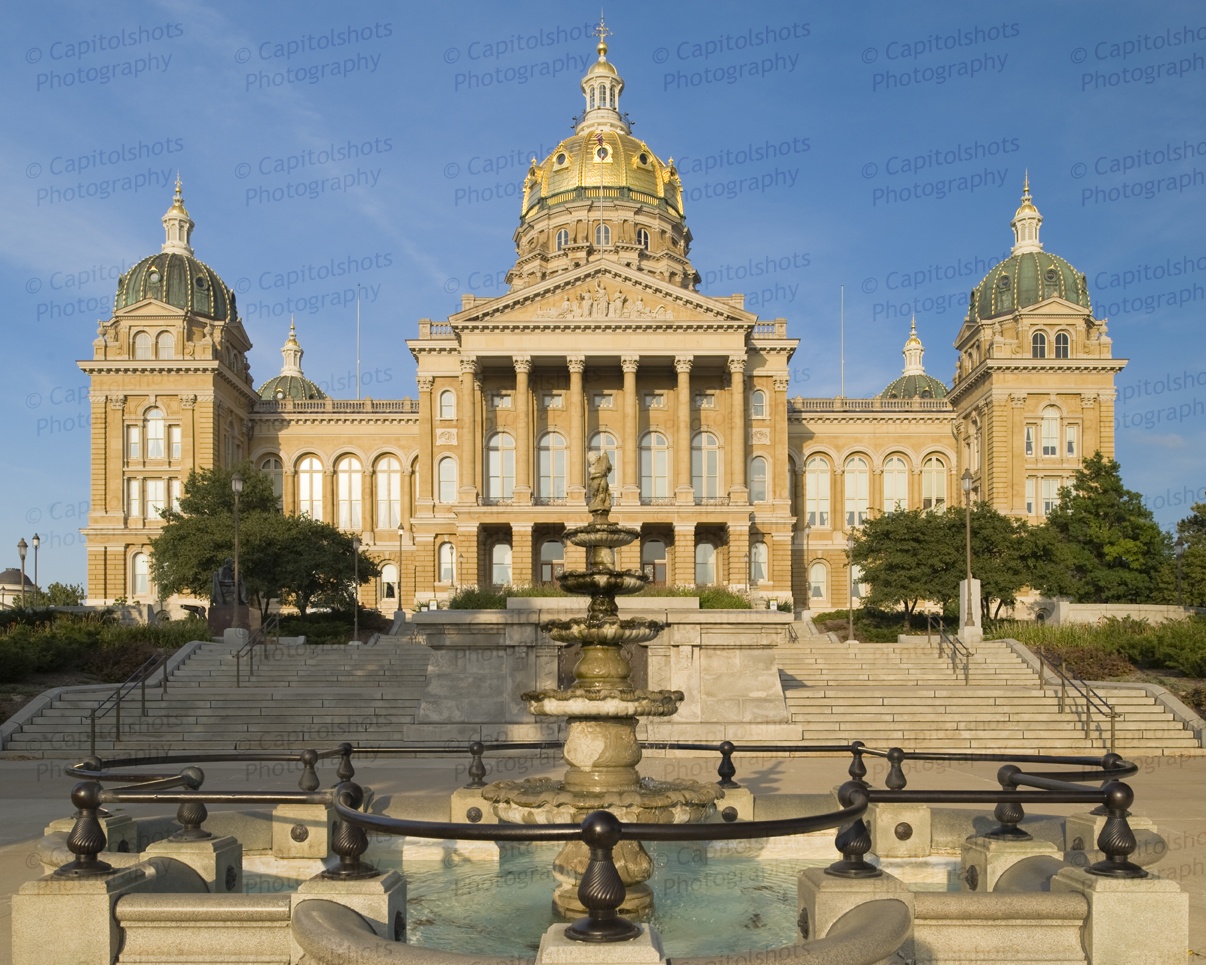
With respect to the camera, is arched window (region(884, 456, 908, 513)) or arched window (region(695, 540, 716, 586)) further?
arched window (region(884, 456, 908, 513))

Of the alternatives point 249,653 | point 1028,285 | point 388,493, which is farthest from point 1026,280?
point 249,653

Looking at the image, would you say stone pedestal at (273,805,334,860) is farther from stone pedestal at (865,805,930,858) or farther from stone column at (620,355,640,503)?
stone column at (620,355,640,503)

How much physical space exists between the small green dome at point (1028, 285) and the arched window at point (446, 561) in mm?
37556

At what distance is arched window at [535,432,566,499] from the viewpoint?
222 ft

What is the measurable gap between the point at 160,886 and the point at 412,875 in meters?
3.28

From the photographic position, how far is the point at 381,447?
80062 mm

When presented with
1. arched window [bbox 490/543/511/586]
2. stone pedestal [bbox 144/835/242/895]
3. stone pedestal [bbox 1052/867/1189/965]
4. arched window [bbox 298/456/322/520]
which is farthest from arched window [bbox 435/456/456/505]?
stone pedestal [bbox 1052/867/1189/965]

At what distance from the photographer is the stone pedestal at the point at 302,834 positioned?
435 inches

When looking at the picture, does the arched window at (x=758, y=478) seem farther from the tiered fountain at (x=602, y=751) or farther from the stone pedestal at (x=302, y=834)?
the stone pedestal at (x=302, y=834)

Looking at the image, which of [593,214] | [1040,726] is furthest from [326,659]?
[593,214]

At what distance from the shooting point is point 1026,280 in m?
73.4

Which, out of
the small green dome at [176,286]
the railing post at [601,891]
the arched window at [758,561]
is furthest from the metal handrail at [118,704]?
the small green dome at [176,286]

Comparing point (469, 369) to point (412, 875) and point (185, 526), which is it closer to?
point (185, 526)

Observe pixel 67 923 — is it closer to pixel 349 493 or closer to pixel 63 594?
pixel 349 493
